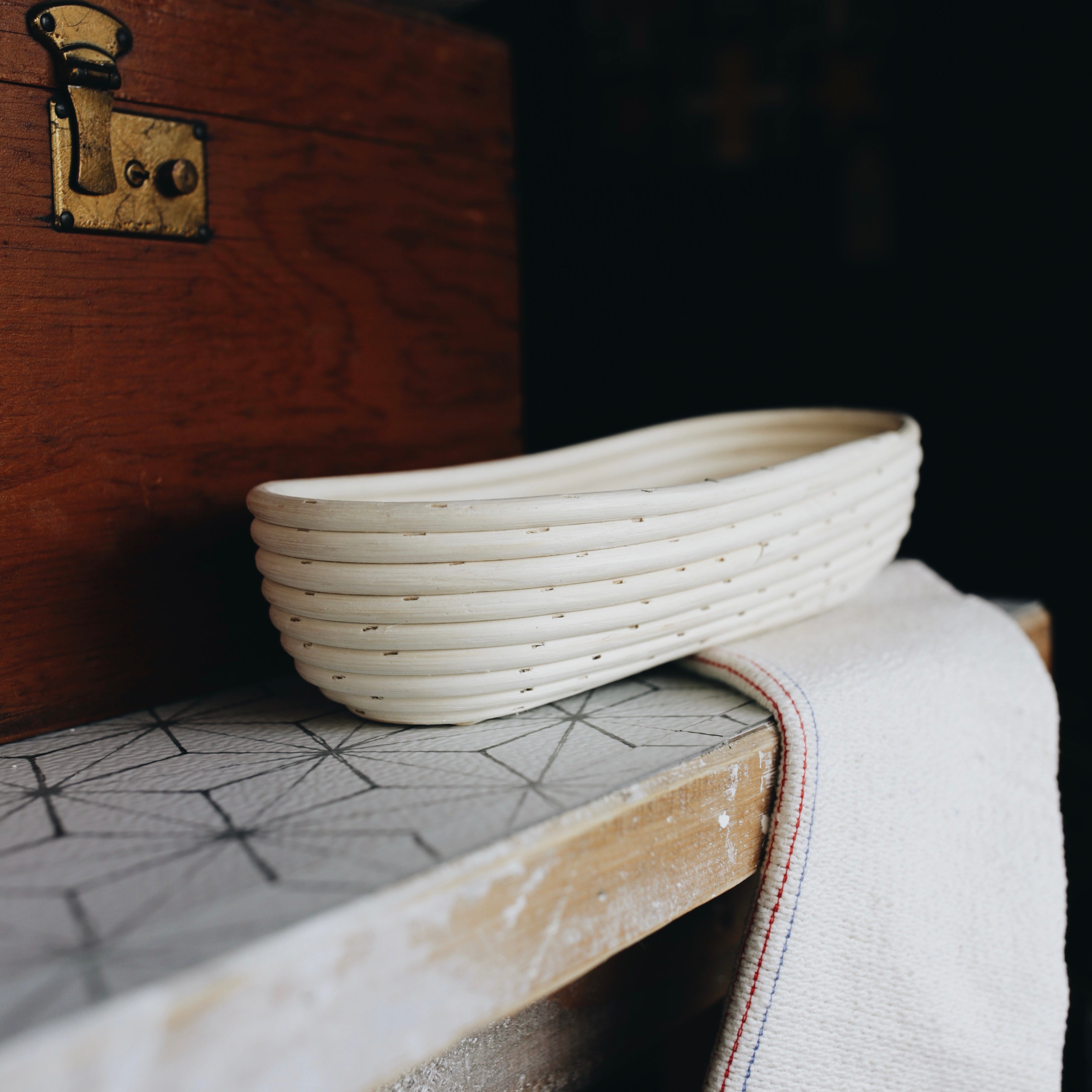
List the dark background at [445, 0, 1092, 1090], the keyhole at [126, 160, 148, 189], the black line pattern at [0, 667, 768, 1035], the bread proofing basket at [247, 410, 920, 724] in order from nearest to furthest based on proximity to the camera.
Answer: the black line pattern at [0, 667, 768, 1035], the bread proofing basket at [247, 410, 920, 724], the keyhole at [126, 160, 148, 189], the dark background at [445, 0, 1092, 1090]

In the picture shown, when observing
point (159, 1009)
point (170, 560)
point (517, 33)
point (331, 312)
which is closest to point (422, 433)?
point (331, 312)

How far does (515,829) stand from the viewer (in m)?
0.40

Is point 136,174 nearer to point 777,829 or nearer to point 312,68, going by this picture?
point 312,68

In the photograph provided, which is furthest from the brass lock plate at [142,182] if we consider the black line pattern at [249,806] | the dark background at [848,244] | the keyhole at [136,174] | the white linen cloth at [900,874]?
the dark background at [848,244]

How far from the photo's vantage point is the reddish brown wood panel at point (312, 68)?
0.60 meters

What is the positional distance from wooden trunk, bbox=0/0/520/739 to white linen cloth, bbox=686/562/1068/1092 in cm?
35

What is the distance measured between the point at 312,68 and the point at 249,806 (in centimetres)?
54

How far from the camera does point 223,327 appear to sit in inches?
25.7

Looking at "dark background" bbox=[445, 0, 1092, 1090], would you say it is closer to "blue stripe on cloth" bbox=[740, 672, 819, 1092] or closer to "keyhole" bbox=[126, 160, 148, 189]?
"blue stripe on cloth" bbox=[740, 672, 819, 1092]

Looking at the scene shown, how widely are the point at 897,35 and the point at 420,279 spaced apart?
0.77 m

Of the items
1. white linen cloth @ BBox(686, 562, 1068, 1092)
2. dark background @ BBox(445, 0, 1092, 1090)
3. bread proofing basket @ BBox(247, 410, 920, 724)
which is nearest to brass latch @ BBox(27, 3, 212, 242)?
bread proofing basket @ BBox(247, 410, 920, 724)

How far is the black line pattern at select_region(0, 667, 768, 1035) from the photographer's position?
0.34 meters

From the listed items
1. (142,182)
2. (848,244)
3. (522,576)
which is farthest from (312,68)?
(848,244)

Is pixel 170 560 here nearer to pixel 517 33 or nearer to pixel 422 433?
pixel 422 433
